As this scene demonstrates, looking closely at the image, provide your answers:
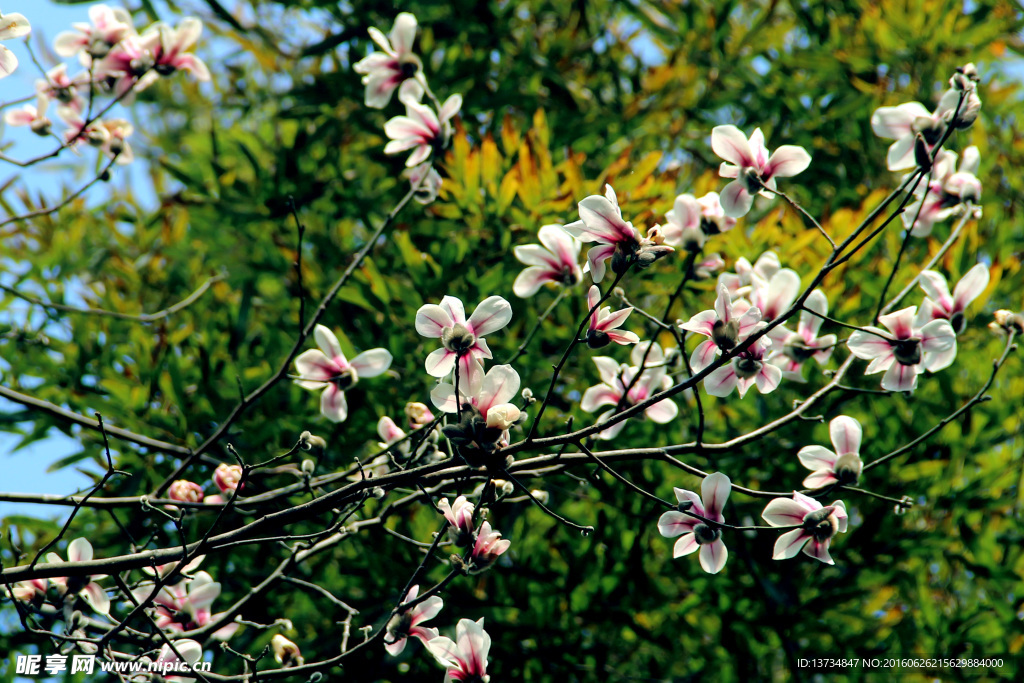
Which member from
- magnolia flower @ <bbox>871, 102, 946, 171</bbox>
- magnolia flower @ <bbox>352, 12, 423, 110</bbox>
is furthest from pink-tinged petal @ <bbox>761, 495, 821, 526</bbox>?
magnolia flower @ <bbox>352, 12, 423, 110</bbox>

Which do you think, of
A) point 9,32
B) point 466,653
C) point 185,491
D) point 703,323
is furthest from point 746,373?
point 9,32

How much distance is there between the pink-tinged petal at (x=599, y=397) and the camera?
155 centimetres

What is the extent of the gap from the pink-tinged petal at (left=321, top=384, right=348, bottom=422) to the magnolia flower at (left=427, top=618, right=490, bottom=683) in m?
0.46

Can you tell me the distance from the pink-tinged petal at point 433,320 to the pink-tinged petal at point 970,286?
90 cm

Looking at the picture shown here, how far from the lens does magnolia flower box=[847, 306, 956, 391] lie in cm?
135

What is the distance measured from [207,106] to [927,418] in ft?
11.0

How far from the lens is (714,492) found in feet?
4.18

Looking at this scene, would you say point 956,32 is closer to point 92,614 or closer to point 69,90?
point 69,90

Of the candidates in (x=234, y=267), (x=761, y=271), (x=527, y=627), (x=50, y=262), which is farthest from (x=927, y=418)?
(x=50, y=262)

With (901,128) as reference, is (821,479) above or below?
below

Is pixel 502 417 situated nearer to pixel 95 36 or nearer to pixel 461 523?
pixel 461 523

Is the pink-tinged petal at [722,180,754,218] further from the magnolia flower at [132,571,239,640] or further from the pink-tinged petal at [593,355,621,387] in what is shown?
the magnolia flower at [132,571,239,640]

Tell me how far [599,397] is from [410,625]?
51cm

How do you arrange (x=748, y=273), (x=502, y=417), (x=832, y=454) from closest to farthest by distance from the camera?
(x=502, y=417)
(x=832, y=454)
(x=748, y=273)
